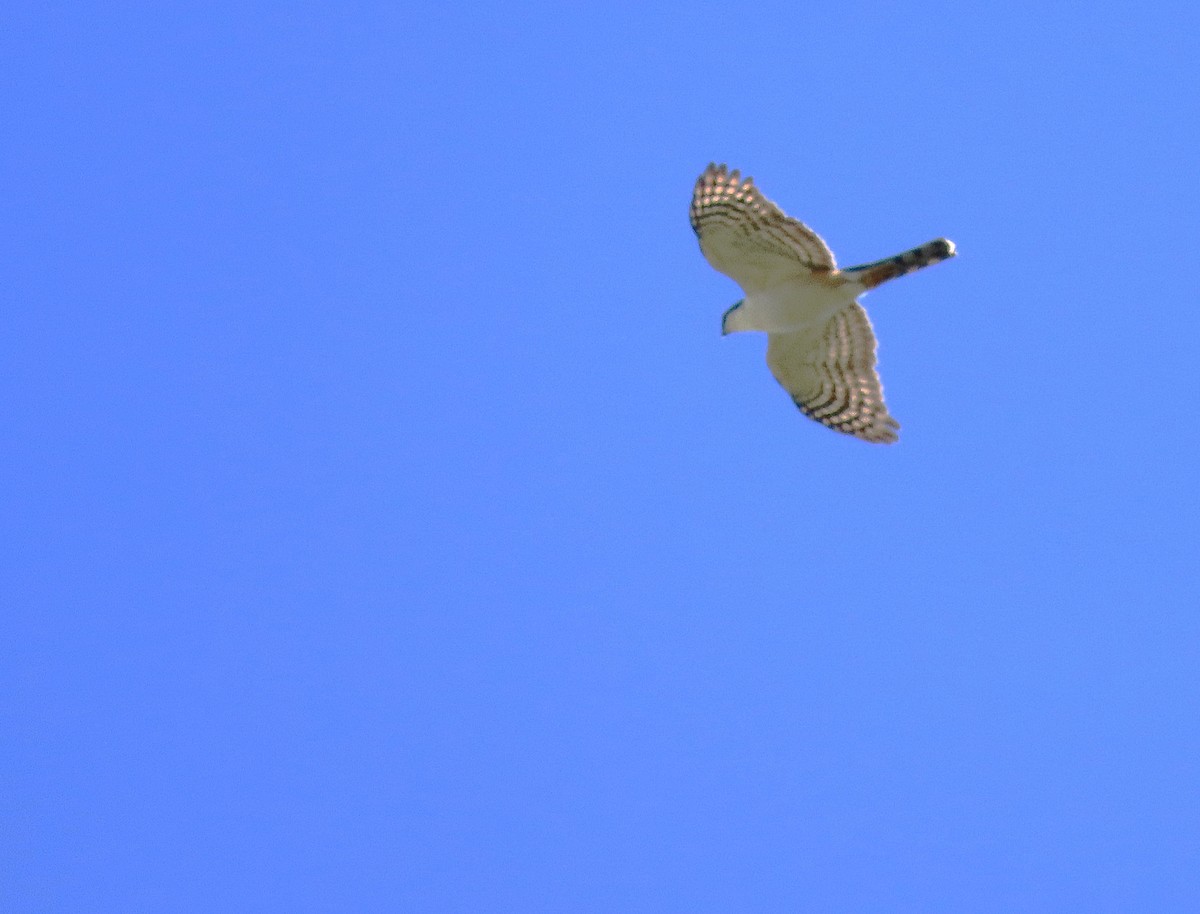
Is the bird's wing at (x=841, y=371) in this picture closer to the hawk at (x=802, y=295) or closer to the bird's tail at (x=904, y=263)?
the hawk at (x=802, y=295)

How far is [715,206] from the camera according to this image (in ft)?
41.8

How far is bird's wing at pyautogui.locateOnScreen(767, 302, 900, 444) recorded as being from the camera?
13609 millimetres

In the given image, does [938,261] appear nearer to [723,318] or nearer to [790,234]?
[790,234]

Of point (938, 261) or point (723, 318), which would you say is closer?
point (938, 261)

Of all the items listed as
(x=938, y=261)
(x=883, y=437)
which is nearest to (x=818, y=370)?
(x=883, y=437)

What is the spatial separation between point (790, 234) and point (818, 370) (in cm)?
170

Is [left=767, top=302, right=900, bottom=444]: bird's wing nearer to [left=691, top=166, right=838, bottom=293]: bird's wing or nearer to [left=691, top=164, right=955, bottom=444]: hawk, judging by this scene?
[left=691, top=164, right=955, bottom=444]: hawk

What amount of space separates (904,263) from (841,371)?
4.68 feet

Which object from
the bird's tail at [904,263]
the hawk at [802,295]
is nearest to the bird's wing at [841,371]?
the hawk at [802,295]

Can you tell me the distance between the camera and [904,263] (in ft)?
41.9

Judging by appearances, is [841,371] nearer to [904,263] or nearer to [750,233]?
[904,263]

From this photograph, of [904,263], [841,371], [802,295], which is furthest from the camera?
[841,371]

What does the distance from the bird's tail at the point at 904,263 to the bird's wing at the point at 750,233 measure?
1.04ft

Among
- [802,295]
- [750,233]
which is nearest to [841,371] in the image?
[802,295]
